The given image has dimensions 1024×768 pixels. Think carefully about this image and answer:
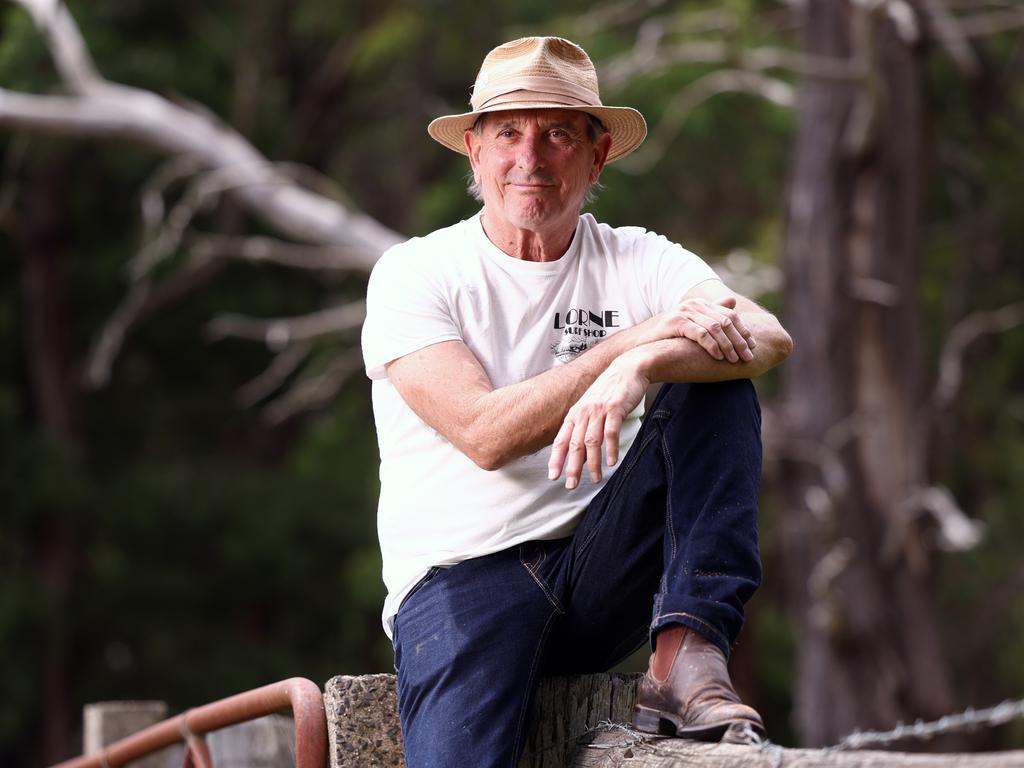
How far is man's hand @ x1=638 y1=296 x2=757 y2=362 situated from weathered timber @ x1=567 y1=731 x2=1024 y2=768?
67 cm

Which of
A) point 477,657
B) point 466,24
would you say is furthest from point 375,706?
point 466,24

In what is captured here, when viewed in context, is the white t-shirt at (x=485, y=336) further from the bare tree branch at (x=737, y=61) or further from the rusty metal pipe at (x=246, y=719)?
the bare tree branch at (x=737, y=61)

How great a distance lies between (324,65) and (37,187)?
3.46m

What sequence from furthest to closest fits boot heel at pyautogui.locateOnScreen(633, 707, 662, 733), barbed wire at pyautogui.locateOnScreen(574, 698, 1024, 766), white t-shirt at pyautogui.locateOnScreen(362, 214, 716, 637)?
white t-shirt at pyautogui.locateOnScreen(362, 214, 716, 637), boot heel at pyautogui.locateOnScreen(633, 707, 662, 733), barbed wire at pyautogui.locateOnScreen(574, 698, 1024, 766)

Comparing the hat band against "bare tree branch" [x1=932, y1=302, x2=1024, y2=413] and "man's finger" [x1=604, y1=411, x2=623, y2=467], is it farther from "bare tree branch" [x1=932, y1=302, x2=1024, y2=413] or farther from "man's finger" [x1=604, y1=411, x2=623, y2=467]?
"bare tree branch" [x1=932, y1=302, x2=1024, y2=413]

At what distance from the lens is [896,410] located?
8523 millimetres

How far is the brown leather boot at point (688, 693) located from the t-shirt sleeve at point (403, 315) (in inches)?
27.6

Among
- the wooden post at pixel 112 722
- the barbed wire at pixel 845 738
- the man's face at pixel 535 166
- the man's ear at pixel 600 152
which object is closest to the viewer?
the barbed wire at pixel 845 738

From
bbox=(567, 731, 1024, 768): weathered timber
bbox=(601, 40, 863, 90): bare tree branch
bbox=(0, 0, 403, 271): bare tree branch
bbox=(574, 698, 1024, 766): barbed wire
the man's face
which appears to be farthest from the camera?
bbox=(0, 0, 403, 271): bare tree branch

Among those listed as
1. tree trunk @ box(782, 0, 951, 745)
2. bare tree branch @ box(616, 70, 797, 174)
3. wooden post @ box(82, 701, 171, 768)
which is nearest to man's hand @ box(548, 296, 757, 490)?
wooden post @ box(82, 701, 171, 768)

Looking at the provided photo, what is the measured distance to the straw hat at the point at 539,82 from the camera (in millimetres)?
3070

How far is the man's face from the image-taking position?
3068 millimetres

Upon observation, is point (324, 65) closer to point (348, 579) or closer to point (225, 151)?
point (348, 579)

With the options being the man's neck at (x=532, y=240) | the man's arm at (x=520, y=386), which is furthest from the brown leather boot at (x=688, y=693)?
the man's neck at (x=532, y=240)
